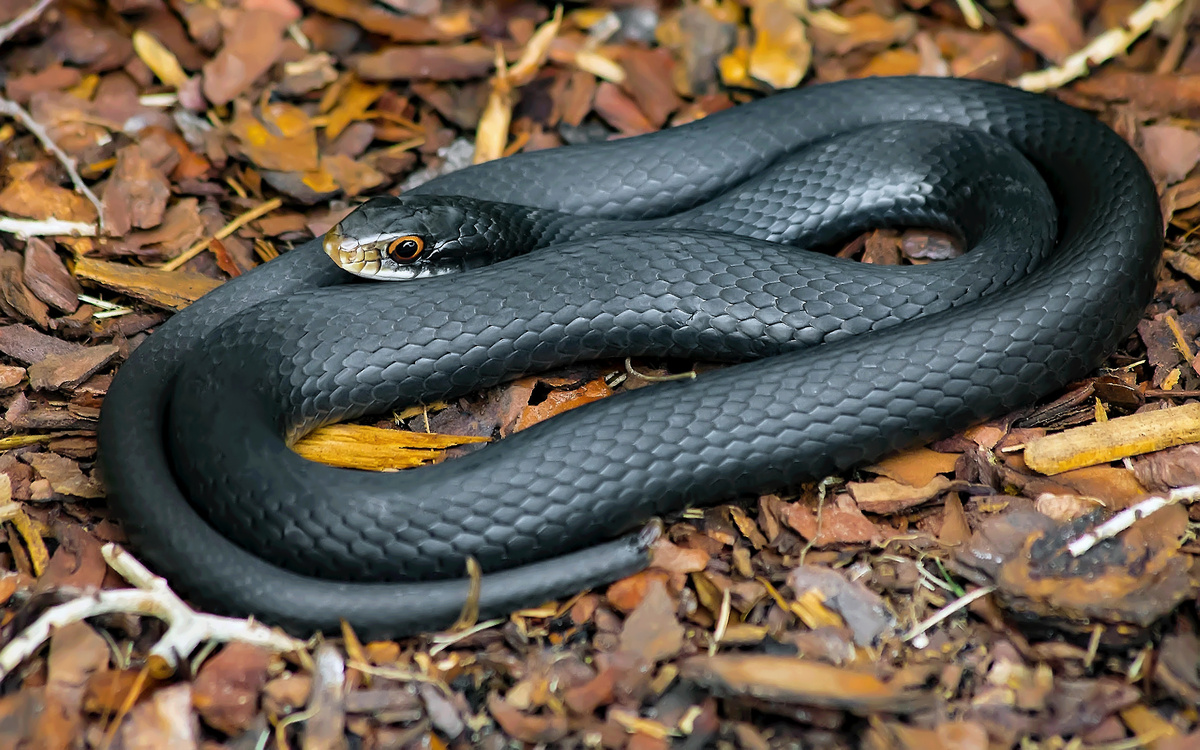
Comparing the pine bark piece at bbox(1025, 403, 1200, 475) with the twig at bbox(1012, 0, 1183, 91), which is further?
the twig at bbox(1012, 0, 1183, 91)

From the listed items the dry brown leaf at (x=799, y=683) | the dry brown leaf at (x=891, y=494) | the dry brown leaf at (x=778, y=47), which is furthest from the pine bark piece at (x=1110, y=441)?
the dry brown leaf at (x=778, y=47)

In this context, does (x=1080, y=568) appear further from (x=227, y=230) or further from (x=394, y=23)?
(x=394, y=23)

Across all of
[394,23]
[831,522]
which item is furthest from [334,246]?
[831,522]

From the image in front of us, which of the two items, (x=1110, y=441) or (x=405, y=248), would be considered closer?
(x=1110, y=441)

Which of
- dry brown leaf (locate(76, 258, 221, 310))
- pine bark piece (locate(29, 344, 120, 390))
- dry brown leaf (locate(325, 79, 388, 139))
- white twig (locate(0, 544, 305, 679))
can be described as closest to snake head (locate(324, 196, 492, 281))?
dry brown leaf (locate(76, 258, 221, 310))

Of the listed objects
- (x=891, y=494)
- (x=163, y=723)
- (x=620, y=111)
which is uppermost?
(x=620, y=111)

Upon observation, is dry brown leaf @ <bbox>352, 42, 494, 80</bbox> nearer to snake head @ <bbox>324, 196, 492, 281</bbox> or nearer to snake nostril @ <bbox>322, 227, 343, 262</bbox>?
snake head @ <bbox>324, 196, 492, 281</bbox>
